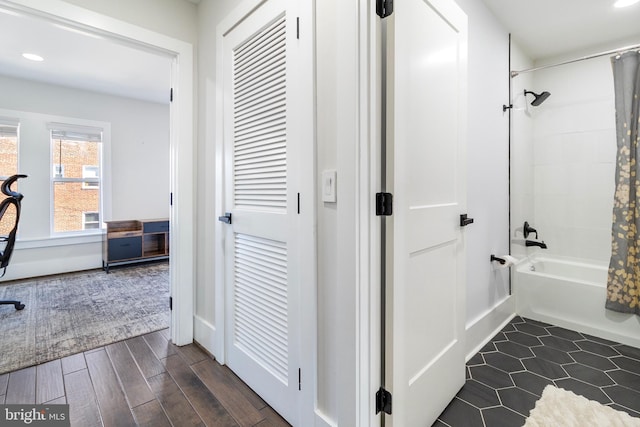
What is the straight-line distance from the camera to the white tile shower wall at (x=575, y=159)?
269 cm

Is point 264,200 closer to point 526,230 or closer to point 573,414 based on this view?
point 573,414

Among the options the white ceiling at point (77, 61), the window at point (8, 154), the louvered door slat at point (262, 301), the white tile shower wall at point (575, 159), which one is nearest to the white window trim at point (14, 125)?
the window at point (8, 154)

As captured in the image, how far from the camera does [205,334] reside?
2.11 meters

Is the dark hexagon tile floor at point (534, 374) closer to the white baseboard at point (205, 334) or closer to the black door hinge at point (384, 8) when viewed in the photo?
the white baseboard at point (205, 334)

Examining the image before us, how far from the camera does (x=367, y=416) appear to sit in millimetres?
1136

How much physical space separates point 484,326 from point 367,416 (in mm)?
1460

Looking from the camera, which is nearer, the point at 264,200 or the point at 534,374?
the point at 264,200

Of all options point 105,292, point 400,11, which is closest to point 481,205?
point 400,11

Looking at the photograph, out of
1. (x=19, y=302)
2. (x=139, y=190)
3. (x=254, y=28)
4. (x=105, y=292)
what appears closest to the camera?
(x=254, y=28)

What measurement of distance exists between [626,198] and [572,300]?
0.87 m

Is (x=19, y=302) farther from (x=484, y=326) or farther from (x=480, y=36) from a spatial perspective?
(x=480, y=36)

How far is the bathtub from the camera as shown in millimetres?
2211

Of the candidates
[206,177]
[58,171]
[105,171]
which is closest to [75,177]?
[58,171]

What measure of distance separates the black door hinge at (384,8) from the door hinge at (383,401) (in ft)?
4.72
